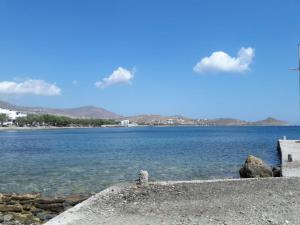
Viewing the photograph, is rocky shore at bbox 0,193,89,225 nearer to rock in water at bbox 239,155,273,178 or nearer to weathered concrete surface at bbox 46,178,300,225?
weathered concrete surface at bbox 46,178,300,225

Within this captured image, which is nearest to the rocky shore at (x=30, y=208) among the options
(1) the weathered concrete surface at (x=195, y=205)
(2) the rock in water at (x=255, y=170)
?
(1) the weathered concrete surface at (x=195, y=205)

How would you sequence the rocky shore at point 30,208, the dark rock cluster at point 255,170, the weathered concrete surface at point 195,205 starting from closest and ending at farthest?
the weathered concrete surface at point 195,205 → the rocky shore at point 30,208 → the dark rock cluster at point 255,170

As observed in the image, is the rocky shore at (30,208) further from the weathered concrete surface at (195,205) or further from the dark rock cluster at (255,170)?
the dark rock cluster at (255,170)

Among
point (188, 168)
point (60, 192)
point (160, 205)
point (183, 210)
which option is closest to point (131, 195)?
point (160, 205)

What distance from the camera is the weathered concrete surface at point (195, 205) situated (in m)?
12.9

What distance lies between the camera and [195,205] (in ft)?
48.4

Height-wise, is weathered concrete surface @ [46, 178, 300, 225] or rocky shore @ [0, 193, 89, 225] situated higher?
weathered concrete surface @ [46, 178, 300, 225]

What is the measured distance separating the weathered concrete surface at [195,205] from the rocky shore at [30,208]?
2.49 m

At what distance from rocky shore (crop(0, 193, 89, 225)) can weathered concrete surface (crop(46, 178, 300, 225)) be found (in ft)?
A: 8.17

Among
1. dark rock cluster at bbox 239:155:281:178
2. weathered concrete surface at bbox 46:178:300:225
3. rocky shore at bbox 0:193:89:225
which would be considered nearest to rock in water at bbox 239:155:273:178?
dark rock cluster at bbox 239:155:281:178

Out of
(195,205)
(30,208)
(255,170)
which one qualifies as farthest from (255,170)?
(30,208)

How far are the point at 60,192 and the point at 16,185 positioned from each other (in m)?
4.99

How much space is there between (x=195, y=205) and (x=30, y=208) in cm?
785

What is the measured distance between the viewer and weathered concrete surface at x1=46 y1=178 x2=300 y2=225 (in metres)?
12.9
